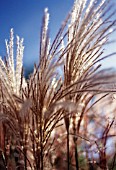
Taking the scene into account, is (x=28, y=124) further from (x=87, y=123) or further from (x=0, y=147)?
(x=87, y=123)

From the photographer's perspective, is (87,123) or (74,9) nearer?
(74,9)

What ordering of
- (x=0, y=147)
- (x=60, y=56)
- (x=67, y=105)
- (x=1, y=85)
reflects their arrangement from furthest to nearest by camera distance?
(x=0, y=147), (x=1, y=85), (x=60, y=56), (x=67, y=105)

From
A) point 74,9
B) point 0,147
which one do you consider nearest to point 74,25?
point 74,9

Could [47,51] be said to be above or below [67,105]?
above

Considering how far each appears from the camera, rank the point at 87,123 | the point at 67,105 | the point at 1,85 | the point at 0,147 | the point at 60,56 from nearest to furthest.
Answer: the point at 67,105 → the point at 60,56 → the point at 1,85 → the point at 0,147 → the point at 87,123

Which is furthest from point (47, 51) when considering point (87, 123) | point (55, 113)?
point (87, 123)

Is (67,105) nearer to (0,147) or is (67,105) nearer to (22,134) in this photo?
(22,134)

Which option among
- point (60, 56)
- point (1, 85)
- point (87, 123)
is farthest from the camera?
point (87, 123)

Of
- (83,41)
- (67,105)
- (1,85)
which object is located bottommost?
(67,105)

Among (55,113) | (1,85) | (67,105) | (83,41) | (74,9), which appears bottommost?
(67,105)
